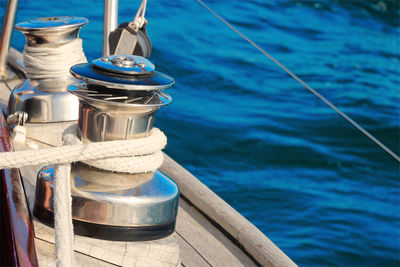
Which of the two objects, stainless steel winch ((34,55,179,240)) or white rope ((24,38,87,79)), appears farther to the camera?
white rope ((24,38,87,79))

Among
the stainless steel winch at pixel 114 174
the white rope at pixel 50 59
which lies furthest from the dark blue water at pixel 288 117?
the stainless steel winch at pixel 114 174

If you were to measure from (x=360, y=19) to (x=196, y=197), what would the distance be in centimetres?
795

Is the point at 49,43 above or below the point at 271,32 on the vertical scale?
above

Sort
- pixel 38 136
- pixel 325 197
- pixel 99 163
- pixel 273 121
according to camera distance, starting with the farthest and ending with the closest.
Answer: pixel 273 121 → pixel 325 197 → pixel 38 136 → pixel 99 163

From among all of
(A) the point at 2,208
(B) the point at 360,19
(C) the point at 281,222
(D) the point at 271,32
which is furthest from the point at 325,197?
(B) the point at 360,19

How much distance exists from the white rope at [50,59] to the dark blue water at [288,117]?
2.02 metres

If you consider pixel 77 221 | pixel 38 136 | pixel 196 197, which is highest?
pixel 77 221

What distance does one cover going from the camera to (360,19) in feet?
28.8

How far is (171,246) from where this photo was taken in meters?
0.87

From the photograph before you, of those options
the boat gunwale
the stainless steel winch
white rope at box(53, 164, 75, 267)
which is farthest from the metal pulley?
the boat gunwale

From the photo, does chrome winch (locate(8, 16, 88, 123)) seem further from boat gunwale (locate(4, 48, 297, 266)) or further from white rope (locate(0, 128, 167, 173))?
white rope (locate(0, 128, 167, 173))

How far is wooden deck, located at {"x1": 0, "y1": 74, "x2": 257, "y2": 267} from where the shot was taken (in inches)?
32.9

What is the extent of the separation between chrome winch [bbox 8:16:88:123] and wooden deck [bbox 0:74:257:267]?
0.32 feet

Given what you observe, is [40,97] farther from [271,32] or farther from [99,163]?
[271,32]
